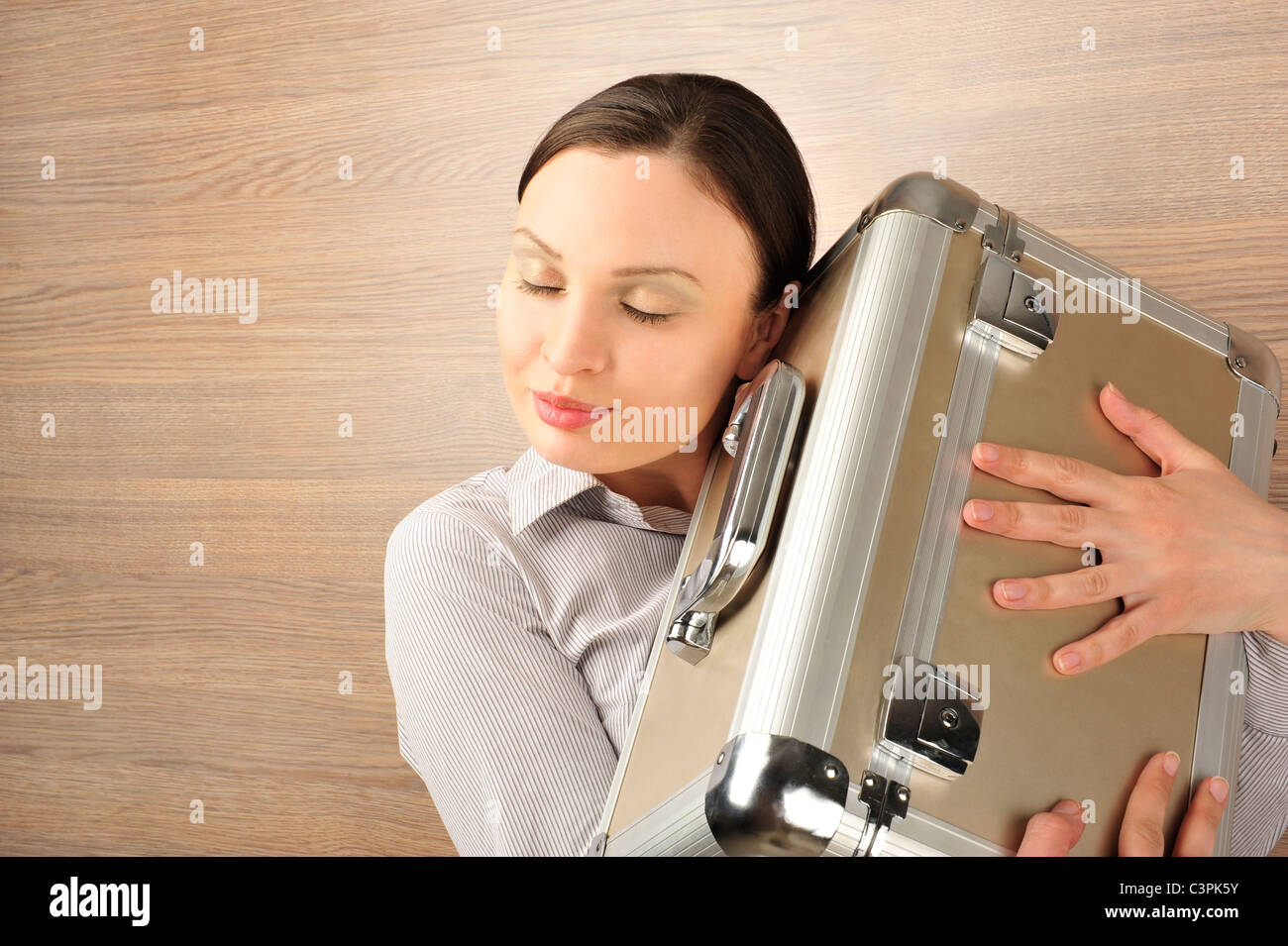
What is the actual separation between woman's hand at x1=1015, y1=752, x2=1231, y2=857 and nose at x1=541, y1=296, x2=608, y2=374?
1.31ft

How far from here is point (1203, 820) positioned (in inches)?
24.3

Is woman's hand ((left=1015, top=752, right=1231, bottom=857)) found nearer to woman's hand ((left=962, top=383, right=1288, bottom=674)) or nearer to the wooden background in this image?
woman's hand ((left=962, top=383, right=1288, bottom=674))

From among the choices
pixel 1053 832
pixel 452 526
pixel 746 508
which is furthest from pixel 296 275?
pixel 1053 832

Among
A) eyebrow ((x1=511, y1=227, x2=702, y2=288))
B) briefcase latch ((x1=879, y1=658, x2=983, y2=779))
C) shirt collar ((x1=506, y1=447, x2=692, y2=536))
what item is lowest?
briefcase latch ((x1=879, y1=658, x2=983, y2=779))

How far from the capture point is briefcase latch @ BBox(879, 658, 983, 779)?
1.77 ft

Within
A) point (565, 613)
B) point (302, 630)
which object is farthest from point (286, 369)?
point (565, 613)

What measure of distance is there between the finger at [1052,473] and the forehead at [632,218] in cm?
22

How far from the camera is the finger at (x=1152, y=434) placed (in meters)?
0.67

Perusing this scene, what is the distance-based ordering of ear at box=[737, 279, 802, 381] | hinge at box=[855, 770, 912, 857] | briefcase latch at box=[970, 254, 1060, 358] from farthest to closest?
ear at box=[737, 279, 802, 381]
briefcase latch at box=[970, 254, 1060, 358]
hinge at box=[855, 770, 912, 857]

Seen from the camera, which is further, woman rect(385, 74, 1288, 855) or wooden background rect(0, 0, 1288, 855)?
wooden background rect(0, 0, 1288, 855)

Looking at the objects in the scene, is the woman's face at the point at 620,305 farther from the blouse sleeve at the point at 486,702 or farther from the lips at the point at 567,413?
the blouse sleeve at the point at 486,702

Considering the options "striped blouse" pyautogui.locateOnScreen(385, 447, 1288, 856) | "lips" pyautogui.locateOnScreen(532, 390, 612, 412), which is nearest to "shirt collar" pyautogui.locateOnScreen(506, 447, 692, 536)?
"striped blouse" pyautogui.locateOnScreen(385, 447, 1288, 856)

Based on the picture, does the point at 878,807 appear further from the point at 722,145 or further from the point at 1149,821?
the point at 722,145

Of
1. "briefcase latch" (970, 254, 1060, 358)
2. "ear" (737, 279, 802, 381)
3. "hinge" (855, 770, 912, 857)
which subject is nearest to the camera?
"hinge" (855, 770, 912, 857)
